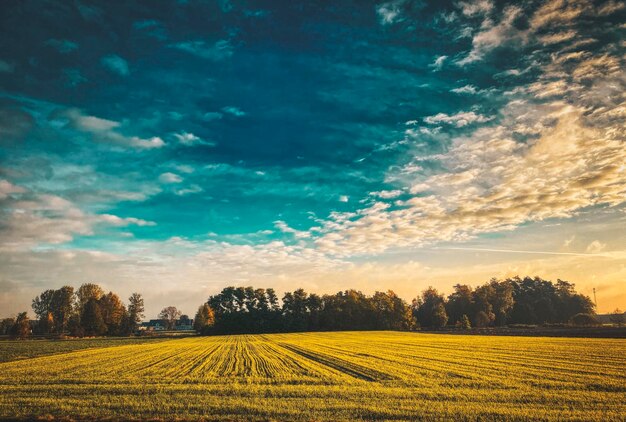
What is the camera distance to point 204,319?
13100cm

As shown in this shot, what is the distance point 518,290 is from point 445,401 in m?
167

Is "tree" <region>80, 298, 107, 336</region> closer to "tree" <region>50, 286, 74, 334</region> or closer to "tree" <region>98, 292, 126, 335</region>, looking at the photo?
"tree" <region>98, 292, 126, 335</region>

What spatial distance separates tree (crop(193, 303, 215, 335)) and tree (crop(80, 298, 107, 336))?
2859 centimetres

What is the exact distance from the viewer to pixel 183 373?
28469mm

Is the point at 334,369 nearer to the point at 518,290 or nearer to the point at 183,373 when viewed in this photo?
the point at 183,373

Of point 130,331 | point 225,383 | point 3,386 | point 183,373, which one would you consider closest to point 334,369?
point 225,383

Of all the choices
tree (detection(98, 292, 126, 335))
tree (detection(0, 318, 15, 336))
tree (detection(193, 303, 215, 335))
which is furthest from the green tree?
tree (detection(0, 318, 15, 336))

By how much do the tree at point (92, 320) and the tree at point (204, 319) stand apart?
28586 mm

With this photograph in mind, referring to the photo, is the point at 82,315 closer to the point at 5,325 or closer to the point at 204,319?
the point at 204,319

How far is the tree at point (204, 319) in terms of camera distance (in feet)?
418

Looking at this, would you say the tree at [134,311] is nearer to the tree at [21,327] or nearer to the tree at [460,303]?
the tree at [21,327]

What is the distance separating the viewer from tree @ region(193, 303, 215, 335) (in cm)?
12744

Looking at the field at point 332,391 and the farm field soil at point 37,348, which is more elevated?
the field at point 332,391

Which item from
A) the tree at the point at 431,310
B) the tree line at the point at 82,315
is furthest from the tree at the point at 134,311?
the tree at the point at 431,310
